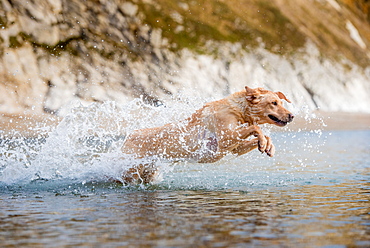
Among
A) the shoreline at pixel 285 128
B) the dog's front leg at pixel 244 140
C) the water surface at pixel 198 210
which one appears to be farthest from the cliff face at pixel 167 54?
the dog's front leg at pixel 244 140

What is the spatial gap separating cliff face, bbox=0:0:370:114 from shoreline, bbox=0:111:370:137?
136 centimetres

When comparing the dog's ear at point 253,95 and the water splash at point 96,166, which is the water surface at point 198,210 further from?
the dog's ear at point 253,95

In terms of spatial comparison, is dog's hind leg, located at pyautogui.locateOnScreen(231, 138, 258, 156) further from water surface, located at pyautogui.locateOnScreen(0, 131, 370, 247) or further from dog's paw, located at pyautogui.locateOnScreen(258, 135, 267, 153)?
water surface, located at pyautogui.locateOnScreen(0, 131, 370, 247)

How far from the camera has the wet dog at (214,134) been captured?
31.0 feet

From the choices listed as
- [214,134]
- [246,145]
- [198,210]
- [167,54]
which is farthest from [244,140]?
[167,54]

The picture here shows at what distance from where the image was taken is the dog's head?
9.37 m

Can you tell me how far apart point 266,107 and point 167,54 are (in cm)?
2611

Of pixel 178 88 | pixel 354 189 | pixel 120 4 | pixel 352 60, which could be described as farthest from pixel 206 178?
pixel 352 60

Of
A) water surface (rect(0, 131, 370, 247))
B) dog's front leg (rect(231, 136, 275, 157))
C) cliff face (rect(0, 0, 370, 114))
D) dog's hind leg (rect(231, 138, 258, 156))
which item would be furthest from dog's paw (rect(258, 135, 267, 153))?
cliff face (rect(0, 0, 370, 114))

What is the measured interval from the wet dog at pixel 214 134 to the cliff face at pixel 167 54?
1860 cm

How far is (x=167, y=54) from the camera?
35156 mm

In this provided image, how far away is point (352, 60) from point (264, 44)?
274 inches

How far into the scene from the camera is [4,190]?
9438 mm

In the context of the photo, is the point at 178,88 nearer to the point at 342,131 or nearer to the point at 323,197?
the point at 342,131
